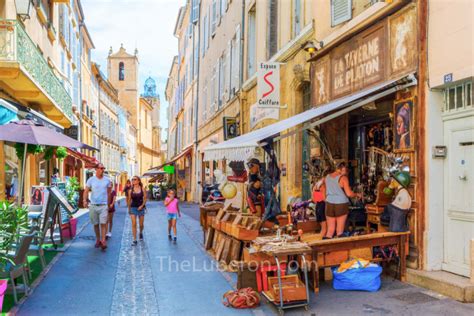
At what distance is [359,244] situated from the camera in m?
6.48

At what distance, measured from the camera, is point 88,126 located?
113 feet

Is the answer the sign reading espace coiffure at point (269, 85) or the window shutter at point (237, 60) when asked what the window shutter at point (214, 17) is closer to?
the window shutter at point (237, 60)

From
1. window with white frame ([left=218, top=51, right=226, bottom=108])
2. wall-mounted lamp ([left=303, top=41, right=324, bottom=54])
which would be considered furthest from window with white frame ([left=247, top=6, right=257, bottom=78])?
wall-mounted lamp ([left=303, top=41, right=324, bottom=54])

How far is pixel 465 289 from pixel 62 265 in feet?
20.3

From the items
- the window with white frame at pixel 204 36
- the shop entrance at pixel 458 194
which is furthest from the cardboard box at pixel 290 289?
the window with white frame at pixel 204 36

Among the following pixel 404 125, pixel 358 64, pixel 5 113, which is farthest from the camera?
pixel 358 64

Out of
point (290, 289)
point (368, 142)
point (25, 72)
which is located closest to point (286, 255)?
point (290, 289)

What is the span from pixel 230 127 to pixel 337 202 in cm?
1007

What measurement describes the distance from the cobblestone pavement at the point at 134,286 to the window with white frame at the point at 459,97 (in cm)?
448

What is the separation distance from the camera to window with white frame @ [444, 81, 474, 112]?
605 centimetres

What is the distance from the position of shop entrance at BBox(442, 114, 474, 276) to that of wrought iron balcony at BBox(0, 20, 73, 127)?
10731 mm

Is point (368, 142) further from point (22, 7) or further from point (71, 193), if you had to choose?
point (22, 7)

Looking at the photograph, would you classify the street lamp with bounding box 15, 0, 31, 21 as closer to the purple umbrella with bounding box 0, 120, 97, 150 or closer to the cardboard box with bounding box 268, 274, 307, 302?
the purple umbrella with bounding box 0, 120, 97, 150

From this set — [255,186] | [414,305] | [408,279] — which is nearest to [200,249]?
[255,186]
